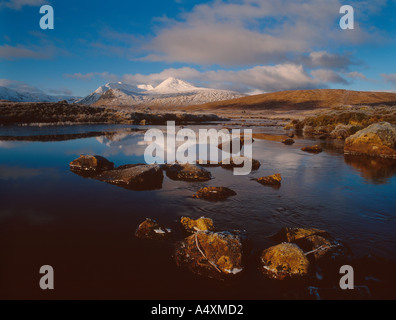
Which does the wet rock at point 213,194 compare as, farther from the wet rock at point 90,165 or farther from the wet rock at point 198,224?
the wet rock at point 90,165

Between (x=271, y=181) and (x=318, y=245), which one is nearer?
(x=318, y=245)

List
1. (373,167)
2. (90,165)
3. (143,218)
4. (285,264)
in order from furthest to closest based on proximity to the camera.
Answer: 1. (373,167)
2. (90,165)
3. (143,218)
4. (285,264)

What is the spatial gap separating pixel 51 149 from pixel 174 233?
47.6 ft

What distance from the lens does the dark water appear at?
4.07 meters

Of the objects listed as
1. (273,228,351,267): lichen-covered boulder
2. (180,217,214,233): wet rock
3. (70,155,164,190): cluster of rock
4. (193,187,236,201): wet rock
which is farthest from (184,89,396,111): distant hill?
(180,217,214,233): wet rock

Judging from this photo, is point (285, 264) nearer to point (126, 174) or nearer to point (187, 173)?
point (187, 173)

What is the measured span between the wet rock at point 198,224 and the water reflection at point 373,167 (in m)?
8.65

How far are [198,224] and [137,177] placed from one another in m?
4.27

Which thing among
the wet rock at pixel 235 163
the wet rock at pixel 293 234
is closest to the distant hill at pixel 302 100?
the wet rock at pixel 235 163

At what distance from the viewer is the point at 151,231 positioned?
5473 millimetres

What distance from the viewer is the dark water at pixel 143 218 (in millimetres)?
4070

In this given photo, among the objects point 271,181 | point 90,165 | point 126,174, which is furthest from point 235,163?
point 90,165

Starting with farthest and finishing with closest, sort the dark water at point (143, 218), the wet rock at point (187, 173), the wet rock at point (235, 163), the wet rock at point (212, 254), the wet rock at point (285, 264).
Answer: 1. the wet rock at point (235, 163)
2. the wet rock at point (187, 173)
3. the wet rock at point (212, 254)
4. the wet rock at point (285, 264)
5. the dark water at point (143, 218)
